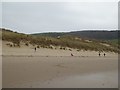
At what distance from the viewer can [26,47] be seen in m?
31.0

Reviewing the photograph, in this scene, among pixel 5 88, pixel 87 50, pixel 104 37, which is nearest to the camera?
pixel 5 88

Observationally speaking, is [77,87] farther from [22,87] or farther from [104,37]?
[104,37]

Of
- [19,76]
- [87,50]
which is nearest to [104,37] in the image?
[87,50]

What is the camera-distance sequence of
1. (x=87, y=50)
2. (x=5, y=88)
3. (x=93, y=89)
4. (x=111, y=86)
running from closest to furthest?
(x=5, y=88), (x=93, y=89), (x=111, y=86), (x=87, y=50)

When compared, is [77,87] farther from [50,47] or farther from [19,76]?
[50,47]

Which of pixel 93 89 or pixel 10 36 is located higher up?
pixel 10 36

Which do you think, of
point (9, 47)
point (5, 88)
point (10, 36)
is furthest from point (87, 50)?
point (5, 88)

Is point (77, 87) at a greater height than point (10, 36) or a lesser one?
lesser

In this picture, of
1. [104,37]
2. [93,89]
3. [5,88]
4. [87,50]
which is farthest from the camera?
[104,37]

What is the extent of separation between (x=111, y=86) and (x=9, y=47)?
18.3 metres

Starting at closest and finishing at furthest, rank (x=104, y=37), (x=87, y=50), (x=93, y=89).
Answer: (x=93, y=89)
(x=87, y=50)
(x=104, y=37)

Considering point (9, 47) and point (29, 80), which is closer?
point (29, 80)

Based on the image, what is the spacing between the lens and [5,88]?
1060cm

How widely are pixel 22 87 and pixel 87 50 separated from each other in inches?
1221
